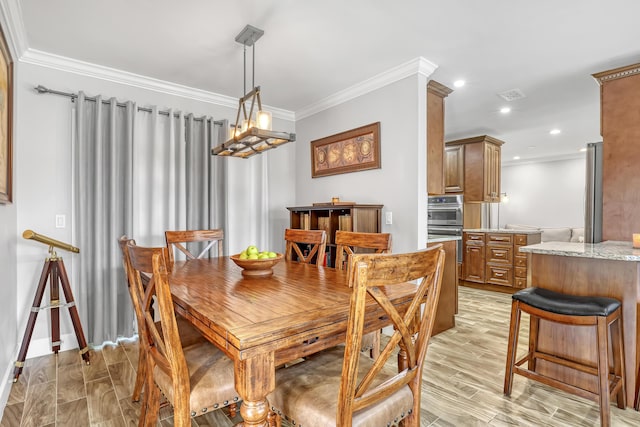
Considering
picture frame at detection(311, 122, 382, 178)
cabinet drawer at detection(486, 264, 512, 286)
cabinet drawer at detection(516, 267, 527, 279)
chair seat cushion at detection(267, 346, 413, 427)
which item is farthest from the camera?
cabinet drawer at detection(486, 264, 512, 286)

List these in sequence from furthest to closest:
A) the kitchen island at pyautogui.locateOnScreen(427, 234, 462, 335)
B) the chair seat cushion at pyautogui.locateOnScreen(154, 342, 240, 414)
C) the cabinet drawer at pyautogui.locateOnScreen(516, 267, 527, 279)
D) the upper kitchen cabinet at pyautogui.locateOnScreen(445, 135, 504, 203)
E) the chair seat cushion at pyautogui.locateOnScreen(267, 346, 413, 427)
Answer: the upper kitchen cabinet at pyautogui.locateOnScreen(445, 135, 504, 203) → the cabinet drawer at pyautogui.locateOnScreen(516, 267, 527, 279) → the kitchen island at pyautogui.locateOnScreen(427, 234, 462, 335) → the chair seat cushion at pyautogui.locateOnScreen(154, 342, 240, 414) → the chair seat cushion at pyautogui.locateOnScreen(267, 346, 413, 427)

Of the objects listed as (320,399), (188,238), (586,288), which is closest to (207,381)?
(320,399)

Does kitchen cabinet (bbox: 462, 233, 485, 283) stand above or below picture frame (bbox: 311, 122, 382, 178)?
below

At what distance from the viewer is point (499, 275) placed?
4914 mm

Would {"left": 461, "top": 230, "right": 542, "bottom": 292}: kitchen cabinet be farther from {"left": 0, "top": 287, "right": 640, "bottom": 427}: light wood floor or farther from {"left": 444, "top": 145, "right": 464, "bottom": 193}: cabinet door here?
{"left": 0, "top": 287, "right": 640, "bottom": 427}: light wood floor

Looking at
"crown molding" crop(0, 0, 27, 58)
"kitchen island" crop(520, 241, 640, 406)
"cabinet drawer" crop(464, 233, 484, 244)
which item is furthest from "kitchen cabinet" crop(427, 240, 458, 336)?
"crown molding" crop(0, 0, 27, 58)

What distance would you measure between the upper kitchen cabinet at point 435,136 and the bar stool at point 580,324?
1.30 metres

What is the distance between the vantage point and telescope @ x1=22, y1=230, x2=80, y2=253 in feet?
7.94

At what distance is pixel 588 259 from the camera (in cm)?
214

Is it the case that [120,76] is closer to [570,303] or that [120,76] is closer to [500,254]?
[570,303]

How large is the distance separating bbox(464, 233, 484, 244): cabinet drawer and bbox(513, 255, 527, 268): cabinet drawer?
53 centimetres

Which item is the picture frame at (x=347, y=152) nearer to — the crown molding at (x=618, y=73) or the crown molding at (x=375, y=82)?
the crown molding at (x=375, y=82)

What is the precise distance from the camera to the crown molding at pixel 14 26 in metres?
2.03

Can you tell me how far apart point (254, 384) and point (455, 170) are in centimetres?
509
